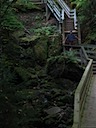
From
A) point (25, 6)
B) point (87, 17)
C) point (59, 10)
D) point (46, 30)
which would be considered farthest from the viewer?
point (87, 17)

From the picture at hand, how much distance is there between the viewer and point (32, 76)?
14211 millimetres

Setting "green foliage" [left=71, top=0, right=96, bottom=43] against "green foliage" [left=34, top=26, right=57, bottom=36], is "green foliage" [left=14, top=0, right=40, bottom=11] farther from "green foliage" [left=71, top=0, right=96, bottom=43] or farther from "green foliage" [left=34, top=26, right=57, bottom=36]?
"green foliage" [left=71, top=0, right=96, bottom=43]

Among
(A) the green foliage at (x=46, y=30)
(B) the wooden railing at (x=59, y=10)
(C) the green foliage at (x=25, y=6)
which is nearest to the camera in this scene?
(A) the green foliage at (x=46, y=30)

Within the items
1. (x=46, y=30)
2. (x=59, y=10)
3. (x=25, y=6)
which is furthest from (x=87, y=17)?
(x=25, y=6)

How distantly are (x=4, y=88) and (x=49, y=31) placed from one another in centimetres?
1479

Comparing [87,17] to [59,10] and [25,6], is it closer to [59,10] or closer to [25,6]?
[59,10]

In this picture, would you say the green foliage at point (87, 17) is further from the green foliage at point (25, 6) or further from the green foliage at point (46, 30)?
the green foliage at point (25, 6)

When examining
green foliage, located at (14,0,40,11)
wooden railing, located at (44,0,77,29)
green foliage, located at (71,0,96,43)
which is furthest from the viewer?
green foliage, located at (14,0,40,11)

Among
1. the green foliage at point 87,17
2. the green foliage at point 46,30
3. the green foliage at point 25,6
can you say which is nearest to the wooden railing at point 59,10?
the green foliage at point 87,17

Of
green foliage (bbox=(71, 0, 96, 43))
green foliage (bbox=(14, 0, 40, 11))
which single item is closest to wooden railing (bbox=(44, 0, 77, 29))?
green foliage (bbox=(71, 0, 96, 43))

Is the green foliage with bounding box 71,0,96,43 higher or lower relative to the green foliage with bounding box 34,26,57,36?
higher

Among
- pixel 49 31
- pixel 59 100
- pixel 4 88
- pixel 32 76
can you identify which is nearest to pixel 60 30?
pixel 49 31

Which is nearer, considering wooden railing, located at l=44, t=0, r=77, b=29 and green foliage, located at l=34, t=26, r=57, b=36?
green foliage, located at l=34, t=26, r=57, b=36

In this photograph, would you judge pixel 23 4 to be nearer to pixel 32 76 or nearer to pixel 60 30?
pixel 60 30
